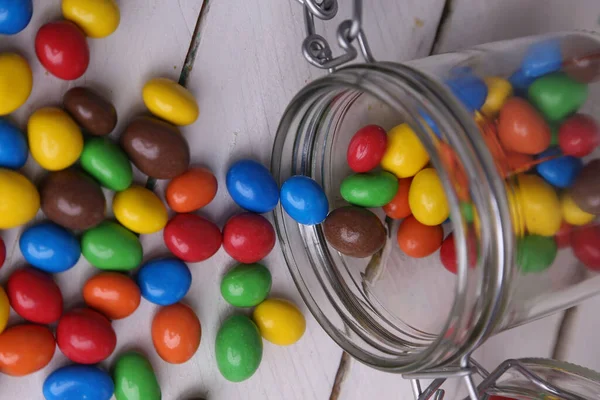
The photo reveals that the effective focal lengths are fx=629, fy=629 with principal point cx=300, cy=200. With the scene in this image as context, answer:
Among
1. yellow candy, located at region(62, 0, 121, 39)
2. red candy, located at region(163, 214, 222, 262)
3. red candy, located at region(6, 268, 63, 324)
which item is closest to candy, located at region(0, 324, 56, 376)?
red candy, located at region(6, 268, 63, 324)

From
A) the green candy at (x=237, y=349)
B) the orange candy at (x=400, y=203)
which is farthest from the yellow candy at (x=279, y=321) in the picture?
the orange candy at (x=400, y=203)

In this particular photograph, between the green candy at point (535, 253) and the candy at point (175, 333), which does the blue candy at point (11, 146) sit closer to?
the candy at point (175, 333)

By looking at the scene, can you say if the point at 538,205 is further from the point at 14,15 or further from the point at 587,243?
the point at 14,15

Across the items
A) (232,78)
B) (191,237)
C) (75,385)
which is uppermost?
(232,78)

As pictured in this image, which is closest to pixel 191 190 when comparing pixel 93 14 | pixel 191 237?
pixel 191 237

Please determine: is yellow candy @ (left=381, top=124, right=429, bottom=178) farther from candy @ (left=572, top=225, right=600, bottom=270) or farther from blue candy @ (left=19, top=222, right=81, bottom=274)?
blue candy @ (left=19, top=222, right=81, bottom=274)

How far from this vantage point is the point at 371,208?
1.63 ft

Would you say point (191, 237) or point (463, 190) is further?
point (191, 237)

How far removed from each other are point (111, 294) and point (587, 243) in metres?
0.33

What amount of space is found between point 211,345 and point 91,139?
188 millimetres

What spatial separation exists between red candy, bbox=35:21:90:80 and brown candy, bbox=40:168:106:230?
0.23 ft

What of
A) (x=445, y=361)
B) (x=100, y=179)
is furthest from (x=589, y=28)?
(x=100, y=179)

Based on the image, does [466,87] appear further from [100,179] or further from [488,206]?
[100,179]

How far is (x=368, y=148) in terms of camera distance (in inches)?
17.7
